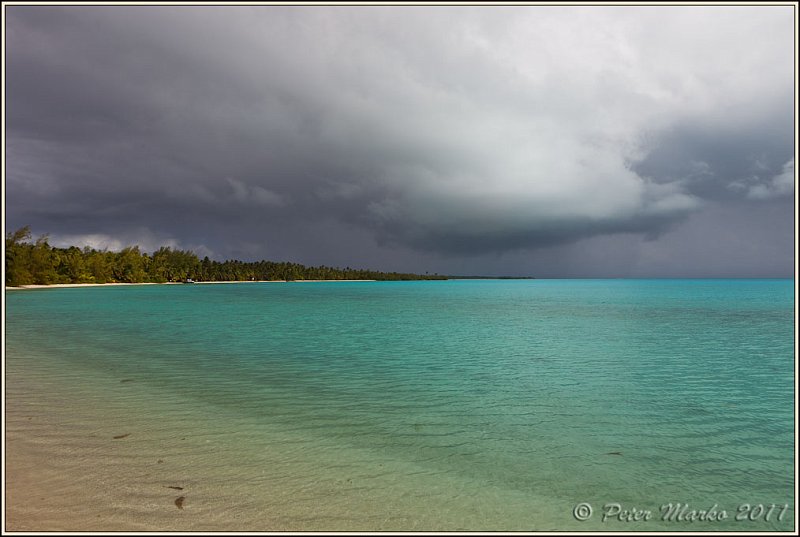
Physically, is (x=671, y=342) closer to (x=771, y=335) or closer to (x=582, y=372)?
(x=771, y=335)

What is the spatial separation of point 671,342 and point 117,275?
185 metres

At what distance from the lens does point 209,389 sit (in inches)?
551

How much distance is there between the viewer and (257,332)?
3059cm

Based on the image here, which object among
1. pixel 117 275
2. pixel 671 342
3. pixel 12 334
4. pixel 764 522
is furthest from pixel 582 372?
pixel 117 275

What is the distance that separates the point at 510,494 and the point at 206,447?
6157mm

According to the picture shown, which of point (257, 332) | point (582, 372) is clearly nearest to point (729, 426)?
point (582, 372)

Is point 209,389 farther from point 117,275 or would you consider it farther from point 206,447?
point 117,275

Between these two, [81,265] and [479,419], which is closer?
[479,419]

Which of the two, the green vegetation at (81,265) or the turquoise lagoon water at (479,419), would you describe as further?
the green vegetation at (81,265)

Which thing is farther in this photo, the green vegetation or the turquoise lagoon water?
the green vegetation

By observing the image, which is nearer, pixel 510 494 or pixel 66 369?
pixel 510 494

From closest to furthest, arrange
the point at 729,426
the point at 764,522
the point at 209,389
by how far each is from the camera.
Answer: the point at 764,522 < the point at 729,426 < the point at 209,389

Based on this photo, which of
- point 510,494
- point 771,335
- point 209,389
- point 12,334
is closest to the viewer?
point 510,494

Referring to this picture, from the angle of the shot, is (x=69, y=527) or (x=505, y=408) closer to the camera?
(x=69, y=527)
